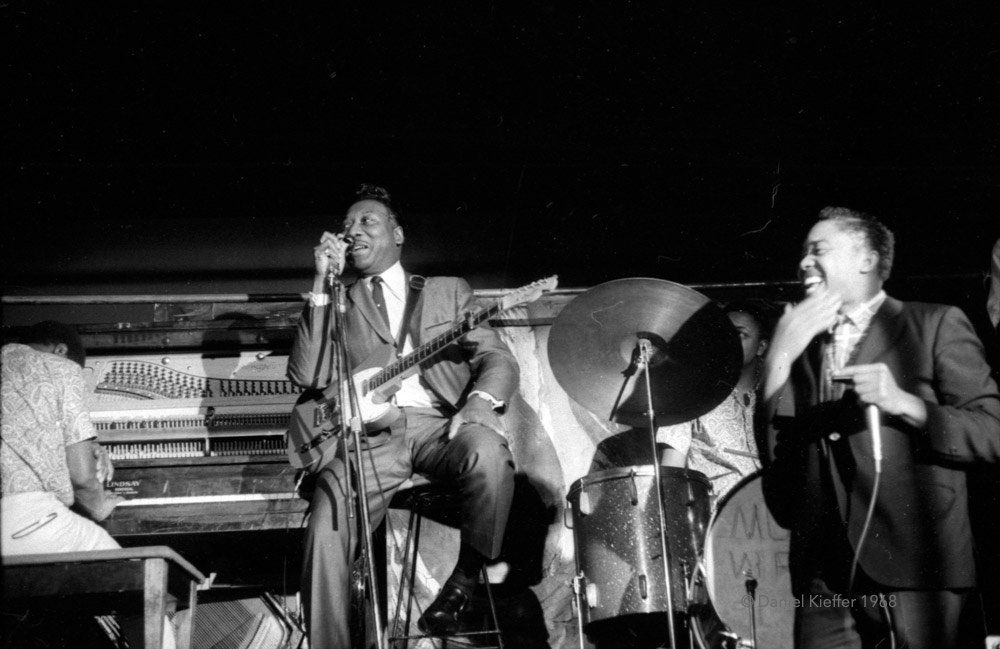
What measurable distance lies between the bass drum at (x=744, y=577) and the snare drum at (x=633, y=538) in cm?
19

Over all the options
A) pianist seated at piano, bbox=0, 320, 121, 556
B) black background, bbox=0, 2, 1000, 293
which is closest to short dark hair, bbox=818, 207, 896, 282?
black background, bbox=0, 2, 1000, 293

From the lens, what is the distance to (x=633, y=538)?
3568 mm

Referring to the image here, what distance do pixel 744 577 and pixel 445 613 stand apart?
1.30m

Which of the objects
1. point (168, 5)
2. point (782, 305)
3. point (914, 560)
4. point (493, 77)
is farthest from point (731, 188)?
point (168, 5)

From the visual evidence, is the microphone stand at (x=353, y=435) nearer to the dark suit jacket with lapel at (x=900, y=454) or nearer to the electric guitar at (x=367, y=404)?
the electric guitar at (x=367, y=404)

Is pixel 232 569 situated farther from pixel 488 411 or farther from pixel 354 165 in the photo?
pixel 354 165

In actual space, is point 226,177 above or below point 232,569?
above

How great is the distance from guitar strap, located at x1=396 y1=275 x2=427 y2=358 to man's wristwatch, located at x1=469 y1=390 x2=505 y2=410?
1.94 feet

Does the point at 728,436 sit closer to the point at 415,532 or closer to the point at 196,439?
the point at 415,532

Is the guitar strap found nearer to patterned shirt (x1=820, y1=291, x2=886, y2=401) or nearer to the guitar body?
the guitar body

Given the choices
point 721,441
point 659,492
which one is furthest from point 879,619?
point 721,441

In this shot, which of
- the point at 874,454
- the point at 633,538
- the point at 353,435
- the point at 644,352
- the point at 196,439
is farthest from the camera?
the point at 196,439

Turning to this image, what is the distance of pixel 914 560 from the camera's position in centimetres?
276

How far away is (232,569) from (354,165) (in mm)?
2627
